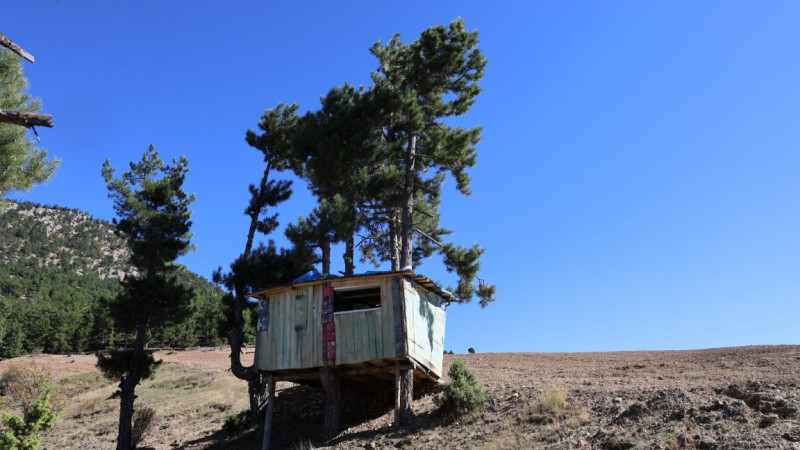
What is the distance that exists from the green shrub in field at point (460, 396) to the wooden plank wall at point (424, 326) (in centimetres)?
142

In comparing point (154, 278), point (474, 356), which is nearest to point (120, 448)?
point (154, 278)

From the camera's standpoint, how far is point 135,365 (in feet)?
74.5

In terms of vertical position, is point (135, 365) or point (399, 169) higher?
point (399, 169)

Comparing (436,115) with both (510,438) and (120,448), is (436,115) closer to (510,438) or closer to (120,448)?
(510,438)

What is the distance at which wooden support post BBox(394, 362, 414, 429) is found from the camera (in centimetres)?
1716

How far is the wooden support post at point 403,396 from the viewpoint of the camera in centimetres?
1716

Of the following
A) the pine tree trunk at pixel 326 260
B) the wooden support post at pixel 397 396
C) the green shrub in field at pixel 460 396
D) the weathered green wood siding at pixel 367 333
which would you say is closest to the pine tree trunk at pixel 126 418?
the pine tree trunk at pixel 326 260

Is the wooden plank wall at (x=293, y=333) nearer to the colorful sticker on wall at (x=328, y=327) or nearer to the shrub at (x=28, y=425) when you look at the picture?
the colorful sticker on wall at (x=328, y=327)

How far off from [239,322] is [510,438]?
44.0ft

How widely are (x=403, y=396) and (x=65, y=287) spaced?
110 meters

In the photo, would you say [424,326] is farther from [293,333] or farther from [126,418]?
[126,418]

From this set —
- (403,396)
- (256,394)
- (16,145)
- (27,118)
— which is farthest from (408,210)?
(27,118)

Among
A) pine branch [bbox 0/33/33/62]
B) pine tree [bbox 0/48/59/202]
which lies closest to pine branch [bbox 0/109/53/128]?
pine branch [bbox 0/33/33/62]

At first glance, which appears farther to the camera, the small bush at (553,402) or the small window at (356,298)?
the small window at (356,298)
